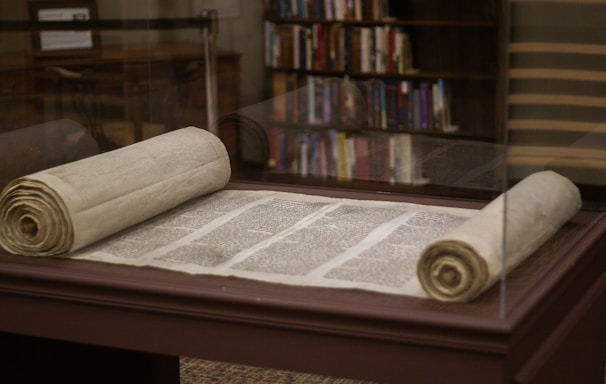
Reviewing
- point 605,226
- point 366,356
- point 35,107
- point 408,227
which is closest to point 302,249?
point 408,227

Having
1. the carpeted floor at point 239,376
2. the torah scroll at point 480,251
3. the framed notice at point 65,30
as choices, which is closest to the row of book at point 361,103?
the framed notice at point 65,30

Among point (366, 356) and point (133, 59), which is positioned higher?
point (133, 59)

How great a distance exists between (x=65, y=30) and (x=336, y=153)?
0.72m

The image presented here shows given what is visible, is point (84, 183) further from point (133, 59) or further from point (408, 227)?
point (133, 59)

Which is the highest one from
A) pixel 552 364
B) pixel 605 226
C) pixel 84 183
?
pixel 84 183

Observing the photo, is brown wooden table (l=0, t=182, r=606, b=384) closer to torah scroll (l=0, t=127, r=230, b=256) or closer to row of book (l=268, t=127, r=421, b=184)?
torah scroll (l=0, t=127, r=230, b=256)

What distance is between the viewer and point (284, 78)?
310 centimetres

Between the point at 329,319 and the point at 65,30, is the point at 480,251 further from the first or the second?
the point at 65,30

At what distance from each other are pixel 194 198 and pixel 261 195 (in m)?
0.14

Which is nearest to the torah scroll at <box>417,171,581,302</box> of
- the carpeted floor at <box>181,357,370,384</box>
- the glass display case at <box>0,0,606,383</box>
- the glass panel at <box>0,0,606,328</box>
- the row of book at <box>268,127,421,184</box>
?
the glass display case at <box>0,0,606,383</box>

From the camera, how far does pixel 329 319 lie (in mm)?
1765

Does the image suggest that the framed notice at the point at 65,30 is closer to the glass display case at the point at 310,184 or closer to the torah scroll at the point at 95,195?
the glass display case at the point at 310,184

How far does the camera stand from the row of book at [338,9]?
3.24 metres

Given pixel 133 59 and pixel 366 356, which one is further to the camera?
pixel 133 59
